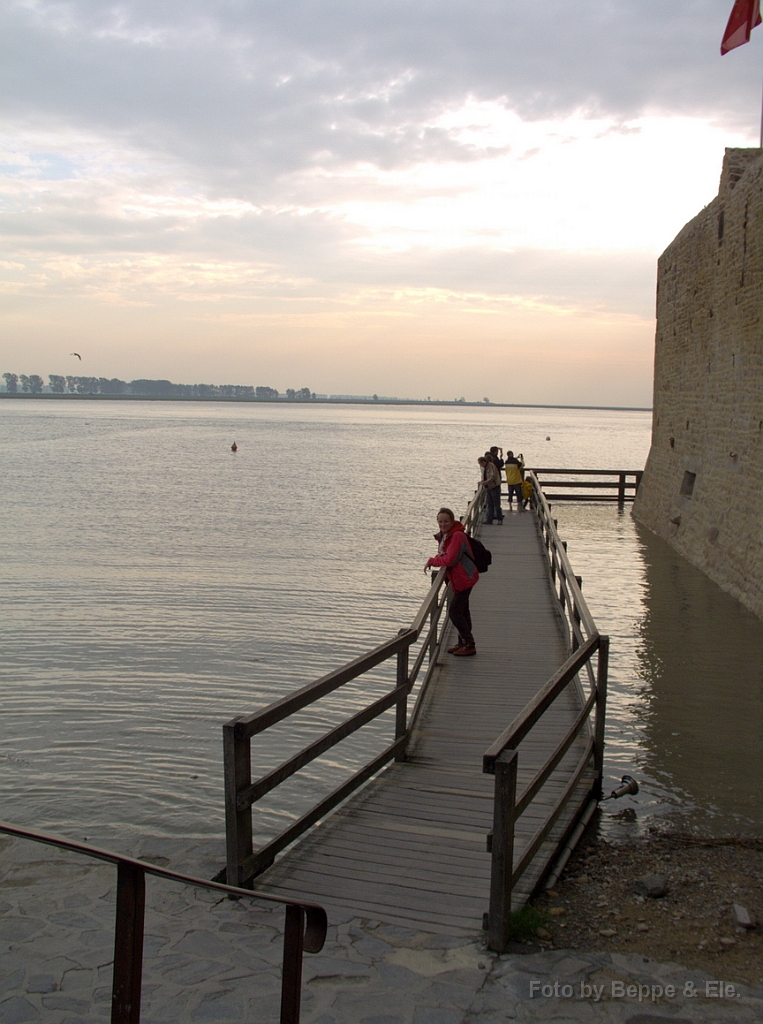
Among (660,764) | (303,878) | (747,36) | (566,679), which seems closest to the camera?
(303,878)

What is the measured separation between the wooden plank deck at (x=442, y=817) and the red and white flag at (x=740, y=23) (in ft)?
37.1

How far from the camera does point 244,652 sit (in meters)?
11.2

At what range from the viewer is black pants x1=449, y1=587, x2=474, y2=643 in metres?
8.65

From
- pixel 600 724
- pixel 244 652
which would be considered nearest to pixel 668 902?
pixel 600 724

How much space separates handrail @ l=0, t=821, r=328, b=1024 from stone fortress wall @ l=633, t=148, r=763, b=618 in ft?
39.6

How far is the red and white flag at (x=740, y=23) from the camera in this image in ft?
46.3

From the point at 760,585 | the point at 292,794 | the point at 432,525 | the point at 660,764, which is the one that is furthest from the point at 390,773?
the point at 432,525

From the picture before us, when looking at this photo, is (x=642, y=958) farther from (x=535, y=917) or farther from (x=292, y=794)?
(x=292, y=794)

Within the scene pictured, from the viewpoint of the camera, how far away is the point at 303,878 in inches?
177

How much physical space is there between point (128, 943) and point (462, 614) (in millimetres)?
6857

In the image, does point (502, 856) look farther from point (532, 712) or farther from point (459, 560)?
point (459, 560)

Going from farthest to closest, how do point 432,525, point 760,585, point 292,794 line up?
point 432,525 < point 760,585 < point 292,794

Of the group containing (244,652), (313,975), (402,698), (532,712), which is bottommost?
(244,652)

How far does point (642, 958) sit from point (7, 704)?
716 cm
